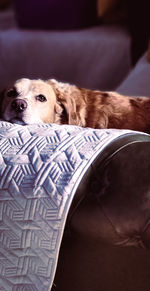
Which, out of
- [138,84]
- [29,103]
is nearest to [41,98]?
[29,103]

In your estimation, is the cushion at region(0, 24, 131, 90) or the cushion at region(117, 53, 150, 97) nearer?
the cushion at region(117, 53, 150, 97)

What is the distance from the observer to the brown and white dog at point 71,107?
70.7 inches

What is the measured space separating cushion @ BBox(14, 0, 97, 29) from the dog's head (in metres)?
1.65

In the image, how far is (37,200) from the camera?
1.11 m

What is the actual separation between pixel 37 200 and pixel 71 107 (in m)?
0.81

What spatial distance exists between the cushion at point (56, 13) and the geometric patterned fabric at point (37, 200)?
7.77 feet

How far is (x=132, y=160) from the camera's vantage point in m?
1.11

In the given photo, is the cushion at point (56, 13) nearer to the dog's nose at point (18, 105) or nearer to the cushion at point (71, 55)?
the cushion at point (71, 55)

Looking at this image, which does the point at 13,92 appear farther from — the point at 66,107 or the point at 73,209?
the point at 73,209

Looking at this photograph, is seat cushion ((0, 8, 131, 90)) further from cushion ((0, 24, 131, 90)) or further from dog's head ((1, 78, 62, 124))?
dog's head ((1, 78, 62, 124))

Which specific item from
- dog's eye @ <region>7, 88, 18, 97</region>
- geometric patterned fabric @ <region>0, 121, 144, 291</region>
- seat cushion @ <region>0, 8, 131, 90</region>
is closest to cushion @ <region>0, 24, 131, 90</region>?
seat cushion @ <region>0, 8, 131, 90</region>

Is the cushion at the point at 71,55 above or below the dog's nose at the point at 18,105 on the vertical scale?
below

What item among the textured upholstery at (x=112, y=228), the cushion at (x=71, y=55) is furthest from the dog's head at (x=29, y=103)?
the cushion at (x=71, y=55)

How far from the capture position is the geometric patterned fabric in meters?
1.11
